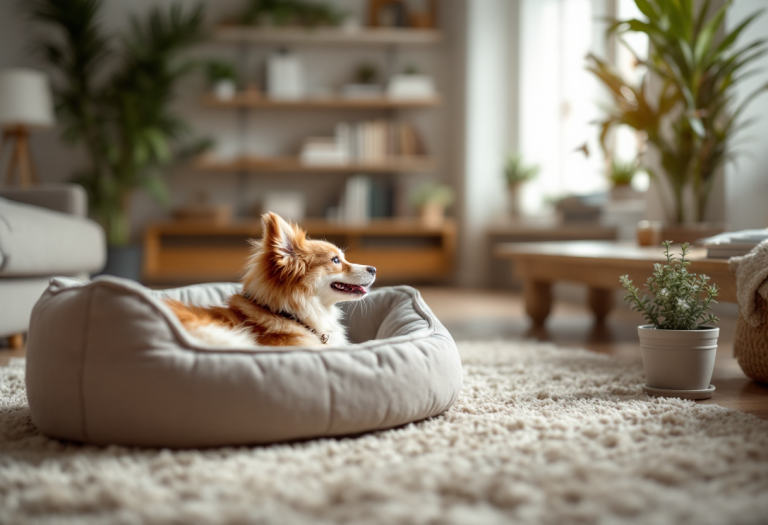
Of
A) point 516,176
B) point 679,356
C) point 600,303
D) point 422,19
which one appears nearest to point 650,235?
point 600,303

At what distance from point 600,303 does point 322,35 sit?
3248mm

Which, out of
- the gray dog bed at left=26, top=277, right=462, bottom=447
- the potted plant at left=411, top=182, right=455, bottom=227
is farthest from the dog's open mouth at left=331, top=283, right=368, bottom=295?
the potted plant at left=411, top=182, right=455, bottom=227

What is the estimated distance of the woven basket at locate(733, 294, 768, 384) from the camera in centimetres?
180

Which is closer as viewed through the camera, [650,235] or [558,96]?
[650,235]

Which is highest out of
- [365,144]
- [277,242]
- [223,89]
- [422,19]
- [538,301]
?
[422,19]

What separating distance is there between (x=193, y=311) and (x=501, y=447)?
71 centimetres

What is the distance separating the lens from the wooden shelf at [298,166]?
5559mm

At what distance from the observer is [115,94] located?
5.34 metres

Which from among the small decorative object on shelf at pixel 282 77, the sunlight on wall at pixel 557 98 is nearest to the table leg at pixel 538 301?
the sunlight on wall at pixel 557 98

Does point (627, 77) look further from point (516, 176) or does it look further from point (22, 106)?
point (22, 106)

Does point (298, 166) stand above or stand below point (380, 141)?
below

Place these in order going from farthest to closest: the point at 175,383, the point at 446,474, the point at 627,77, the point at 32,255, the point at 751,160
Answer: the point at 627,77
the point at 751,160
the point at 32,255
the point at 175,383
the point at 446,474

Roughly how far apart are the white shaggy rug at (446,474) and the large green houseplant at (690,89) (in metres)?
1.72

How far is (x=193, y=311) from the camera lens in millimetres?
1556
